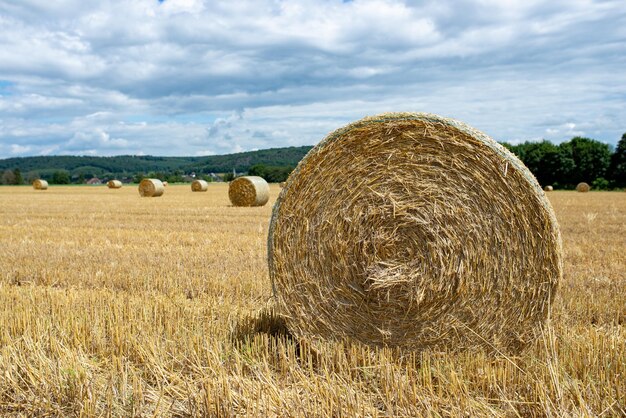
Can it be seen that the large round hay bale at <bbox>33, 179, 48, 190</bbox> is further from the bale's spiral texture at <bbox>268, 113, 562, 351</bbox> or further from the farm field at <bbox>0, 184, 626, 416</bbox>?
the bale's spiral texture at <bbox>268, 113, 562, 351</bbox>

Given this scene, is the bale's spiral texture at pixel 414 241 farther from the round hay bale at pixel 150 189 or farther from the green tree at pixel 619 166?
the green tree at pixel 619 166

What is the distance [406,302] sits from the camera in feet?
→ 14.7

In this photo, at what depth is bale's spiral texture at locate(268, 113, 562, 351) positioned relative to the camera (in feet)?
14.3

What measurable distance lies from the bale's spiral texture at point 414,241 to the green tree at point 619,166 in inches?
2076

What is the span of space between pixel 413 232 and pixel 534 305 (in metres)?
1.02

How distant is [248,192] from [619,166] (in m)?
43.4

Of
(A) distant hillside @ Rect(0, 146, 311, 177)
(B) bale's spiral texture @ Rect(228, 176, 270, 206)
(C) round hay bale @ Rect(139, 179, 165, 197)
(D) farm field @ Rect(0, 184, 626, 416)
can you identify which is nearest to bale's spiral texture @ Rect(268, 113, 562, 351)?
(D) farm field @ Rect(0, 184, 626, 416)

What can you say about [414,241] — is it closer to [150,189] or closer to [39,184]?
[150,189]

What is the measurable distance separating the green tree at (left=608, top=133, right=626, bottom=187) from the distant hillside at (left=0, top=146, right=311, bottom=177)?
Answer: 1491 inches

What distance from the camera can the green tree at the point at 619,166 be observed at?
5141 cm

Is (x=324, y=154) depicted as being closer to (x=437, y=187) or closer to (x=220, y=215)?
(x=437, y=187)

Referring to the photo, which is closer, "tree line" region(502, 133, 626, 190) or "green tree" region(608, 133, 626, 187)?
"green tree" region(608, 133, 626, 187)

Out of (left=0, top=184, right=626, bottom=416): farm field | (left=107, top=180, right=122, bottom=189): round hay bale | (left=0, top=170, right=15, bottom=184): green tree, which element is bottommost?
(left=0, top=184, right=626, bottom=416): farm field

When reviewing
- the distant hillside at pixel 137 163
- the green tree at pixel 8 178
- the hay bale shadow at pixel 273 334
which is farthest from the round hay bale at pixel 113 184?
the hay bale shadow at pixel 273 334
